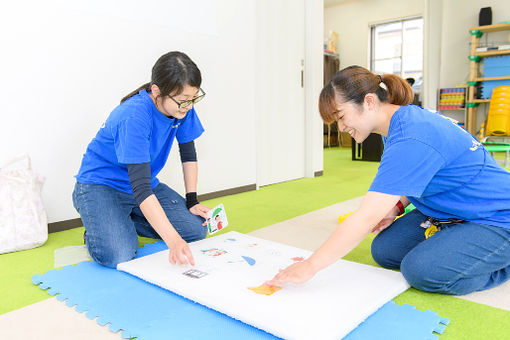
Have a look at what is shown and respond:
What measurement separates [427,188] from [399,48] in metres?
7.04

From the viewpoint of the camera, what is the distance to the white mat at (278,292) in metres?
1.03

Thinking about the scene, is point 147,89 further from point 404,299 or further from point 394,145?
point 404,299

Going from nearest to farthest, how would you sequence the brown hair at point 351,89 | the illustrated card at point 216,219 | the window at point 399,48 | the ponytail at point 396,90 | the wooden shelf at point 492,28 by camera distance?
the brown hair at point 351,89 → the ponytail at point 396,90 → the illustrated card at point 216,219 → the wooden shelf at point 492,28 → the window at point 399,48

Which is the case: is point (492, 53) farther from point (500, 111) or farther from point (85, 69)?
point (85, 69)

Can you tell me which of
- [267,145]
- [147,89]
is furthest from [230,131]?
[147,89]

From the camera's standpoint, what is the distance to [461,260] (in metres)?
1.21

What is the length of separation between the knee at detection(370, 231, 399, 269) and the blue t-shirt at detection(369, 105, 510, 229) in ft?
0.79

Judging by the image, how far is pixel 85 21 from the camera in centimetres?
219

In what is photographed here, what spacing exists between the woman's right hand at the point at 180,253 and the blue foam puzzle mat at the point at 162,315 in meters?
0.12

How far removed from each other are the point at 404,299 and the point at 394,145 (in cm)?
52

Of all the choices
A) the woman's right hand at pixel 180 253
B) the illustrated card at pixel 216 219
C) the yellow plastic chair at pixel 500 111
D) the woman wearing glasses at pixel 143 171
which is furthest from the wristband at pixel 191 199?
the yellow plastic chair at pixel 500 111

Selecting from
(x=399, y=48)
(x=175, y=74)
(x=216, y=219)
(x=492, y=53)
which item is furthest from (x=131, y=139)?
(x=399, y=48)

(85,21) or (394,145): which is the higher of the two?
(85,21)

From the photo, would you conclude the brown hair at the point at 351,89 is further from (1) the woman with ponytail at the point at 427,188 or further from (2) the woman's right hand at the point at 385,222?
(2) the woman's right hand at the point at 385,222
